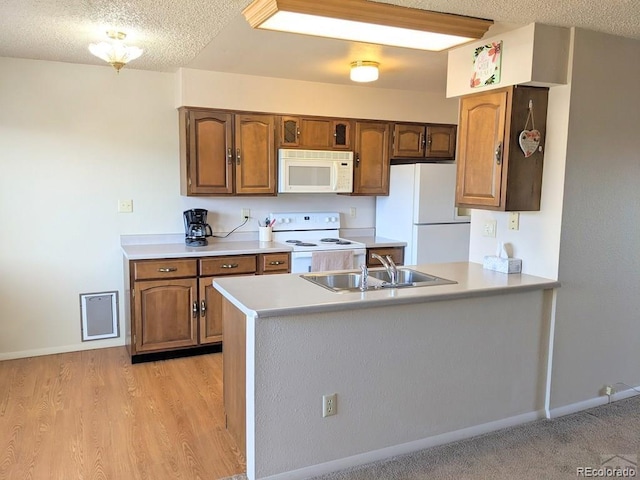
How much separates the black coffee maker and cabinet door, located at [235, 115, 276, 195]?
393 mm

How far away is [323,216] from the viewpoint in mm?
4844

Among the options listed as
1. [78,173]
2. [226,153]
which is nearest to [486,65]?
[226,153]

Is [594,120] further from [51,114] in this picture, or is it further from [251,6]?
[51,114]

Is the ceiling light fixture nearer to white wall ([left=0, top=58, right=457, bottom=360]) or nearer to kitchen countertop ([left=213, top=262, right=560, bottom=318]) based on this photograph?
white wall ([left=0, top=58, right=457, bottom=360])

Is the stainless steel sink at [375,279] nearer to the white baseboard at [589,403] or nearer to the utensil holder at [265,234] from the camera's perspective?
the white baseboard at [589,403]

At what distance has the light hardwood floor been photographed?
243cm

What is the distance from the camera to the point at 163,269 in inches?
149

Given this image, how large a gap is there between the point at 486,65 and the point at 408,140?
200 centimetres

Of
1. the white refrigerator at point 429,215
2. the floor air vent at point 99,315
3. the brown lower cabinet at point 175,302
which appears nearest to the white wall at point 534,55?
Answer: the white refrigerator at point 429,215

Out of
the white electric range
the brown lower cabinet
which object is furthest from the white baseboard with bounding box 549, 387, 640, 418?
the brown lower cabinet

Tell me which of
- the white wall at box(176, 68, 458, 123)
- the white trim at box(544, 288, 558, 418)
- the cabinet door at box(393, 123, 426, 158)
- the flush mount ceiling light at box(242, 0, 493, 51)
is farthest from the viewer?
the cabinet door at box(393, 123, 426, 158)

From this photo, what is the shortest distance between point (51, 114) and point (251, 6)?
2.35 meters

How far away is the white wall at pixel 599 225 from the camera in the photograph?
280cm

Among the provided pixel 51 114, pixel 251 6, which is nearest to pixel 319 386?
pixel 251 6
